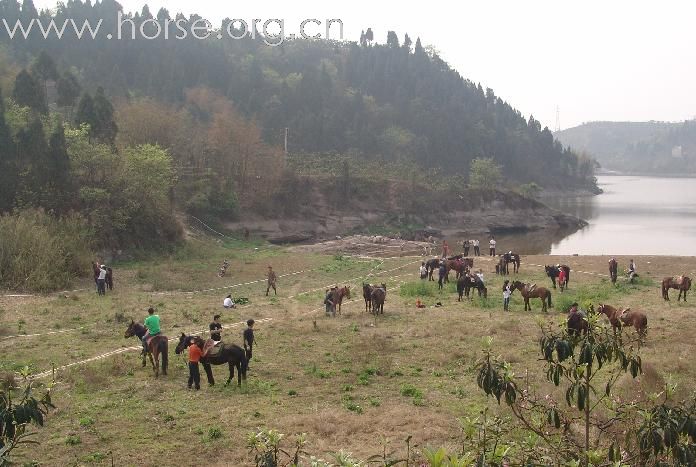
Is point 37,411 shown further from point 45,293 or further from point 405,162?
point 405,162

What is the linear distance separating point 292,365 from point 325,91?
99.7 meters

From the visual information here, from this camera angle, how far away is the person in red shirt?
46.0 feet

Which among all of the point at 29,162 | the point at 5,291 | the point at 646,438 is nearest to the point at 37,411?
the point at 646,438

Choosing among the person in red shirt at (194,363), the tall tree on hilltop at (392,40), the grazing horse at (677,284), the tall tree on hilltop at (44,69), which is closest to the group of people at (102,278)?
the person in red shirt at (194,363)

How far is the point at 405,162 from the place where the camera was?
98.5m

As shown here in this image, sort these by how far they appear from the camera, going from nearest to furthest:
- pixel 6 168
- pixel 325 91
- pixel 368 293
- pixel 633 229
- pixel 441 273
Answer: pixel 368 293 → pixel 441 273 → pixel 6 168 → pixel 633 229 → pixel 325 91

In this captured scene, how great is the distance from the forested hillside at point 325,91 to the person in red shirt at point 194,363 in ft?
197

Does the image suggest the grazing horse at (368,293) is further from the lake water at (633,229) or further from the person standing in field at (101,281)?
the lake water at (633,229)

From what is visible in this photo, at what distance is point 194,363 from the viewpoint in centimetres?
1411

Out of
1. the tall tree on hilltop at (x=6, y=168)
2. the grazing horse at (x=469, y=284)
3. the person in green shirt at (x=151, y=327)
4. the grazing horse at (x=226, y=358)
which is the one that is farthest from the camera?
the tall tree on hilltop at (x=6, y=168)

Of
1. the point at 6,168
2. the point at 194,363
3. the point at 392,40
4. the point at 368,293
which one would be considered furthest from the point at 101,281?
the point at 392,40

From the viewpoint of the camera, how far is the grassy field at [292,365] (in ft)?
37.7

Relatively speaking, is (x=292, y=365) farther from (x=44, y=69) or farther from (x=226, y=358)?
(x=44, y=69)

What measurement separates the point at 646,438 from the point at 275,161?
208 feet
